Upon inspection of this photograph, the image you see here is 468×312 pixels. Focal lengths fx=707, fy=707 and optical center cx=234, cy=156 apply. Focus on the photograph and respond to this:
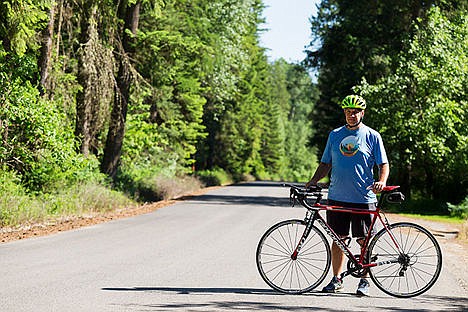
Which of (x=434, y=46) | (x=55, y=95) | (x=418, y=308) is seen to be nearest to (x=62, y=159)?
(x=55, y=95)

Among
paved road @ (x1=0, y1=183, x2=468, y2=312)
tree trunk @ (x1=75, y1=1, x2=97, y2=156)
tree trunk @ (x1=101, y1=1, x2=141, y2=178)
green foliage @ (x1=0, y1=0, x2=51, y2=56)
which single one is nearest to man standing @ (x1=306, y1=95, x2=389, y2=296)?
paved road @ (x1=0, y1=183, x2=468, y2=312)

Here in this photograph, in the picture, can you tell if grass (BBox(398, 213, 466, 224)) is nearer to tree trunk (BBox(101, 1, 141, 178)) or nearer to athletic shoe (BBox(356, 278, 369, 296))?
tree trunk (BBox(101, 1, 141, 178))

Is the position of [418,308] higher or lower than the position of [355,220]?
lower

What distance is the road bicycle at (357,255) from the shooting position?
321 inches

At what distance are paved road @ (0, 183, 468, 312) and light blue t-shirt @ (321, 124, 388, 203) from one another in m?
1.18

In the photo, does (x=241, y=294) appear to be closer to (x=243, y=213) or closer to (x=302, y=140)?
(x=243, y=213)

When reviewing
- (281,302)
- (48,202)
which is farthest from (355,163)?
(48,202)

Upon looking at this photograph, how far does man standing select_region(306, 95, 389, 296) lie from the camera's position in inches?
320

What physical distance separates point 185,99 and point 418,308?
3048 cm

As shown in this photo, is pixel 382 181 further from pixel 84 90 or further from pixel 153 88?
pixel 153 88

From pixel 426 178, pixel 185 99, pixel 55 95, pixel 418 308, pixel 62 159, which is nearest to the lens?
pixel 418 308

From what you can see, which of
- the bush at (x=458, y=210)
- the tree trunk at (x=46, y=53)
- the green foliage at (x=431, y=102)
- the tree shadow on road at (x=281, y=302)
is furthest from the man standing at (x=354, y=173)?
the green foliage at (x=431, y=102)

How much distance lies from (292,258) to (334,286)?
59 centimetres

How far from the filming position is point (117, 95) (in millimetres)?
23812
